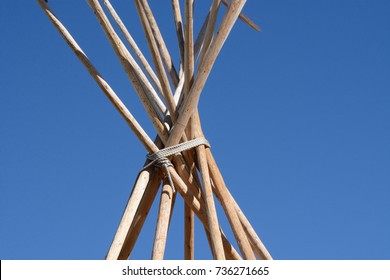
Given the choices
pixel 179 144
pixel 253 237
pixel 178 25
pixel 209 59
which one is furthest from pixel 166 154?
pixel 178 25

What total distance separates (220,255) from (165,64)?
1.91 meters

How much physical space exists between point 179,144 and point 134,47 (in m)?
1.05

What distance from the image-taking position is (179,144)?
6254mm

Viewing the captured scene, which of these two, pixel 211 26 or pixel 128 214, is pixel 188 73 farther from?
Answer: pixel 128 214

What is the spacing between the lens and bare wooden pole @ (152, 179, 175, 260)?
5.76 m

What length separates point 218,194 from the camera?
626 cm

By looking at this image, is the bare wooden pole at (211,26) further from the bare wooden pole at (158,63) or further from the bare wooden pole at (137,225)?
the bare wooden pole at (137,225)

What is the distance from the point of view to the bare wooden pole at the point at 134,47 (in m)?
6.63

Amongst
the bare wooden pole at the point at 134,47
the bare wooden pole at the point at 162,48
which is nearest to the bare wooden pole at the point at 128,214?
the bare wooden pole at the point at 134,47

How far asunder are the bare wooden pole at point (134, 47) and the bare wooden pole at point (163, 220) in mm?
925

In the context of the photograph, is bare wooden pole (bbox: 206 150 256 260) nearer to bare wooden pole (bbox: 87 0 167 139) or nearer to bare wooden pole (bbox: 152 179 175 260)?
bare wooden pole (bbox: 152 179 175 260)

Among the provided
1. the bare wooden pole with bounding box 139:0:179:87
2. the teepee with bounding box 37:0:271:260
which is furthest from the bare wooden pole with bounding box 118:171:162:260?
the bare wooden pole with bounding box 139:0:179:87
